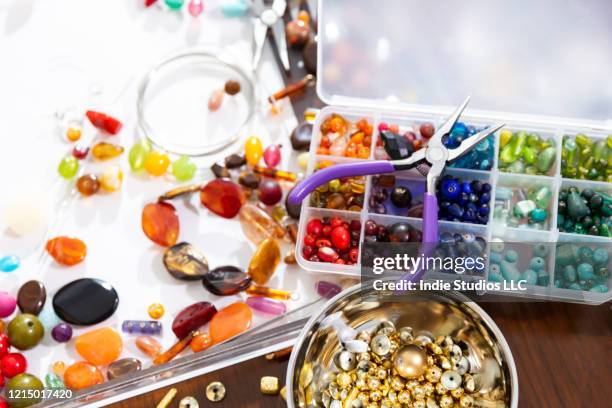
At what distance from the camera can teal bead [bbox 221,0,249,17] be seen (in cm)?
114

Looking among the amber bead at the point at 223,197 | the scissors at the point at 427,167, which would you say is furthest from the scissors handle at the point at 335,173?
the amber bead at the point at 223,197

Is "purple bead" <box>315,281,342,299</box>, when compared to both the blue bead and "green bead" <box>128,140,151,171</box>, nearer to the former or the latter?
the blue bead

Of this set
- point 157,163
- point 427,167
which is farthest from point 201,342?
point 427,167

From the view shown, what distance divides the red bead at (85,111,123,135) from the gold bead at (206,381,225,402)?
1.30ft

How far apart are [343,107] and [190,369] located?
1.27ft

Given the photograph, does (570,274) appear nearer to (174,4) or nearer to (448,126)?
(448,126)

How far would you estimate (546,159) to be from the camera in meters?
0.97

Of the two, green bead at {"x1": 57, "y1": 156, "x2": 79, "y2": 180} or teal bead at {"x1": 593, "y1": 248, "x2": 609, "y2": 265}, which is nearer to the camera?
teal bead at {"x1": 593, "y1": 248, "x2": 609, "y2": 265}

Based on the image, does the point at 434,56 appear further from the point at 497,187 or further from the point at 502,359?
the point at 502,359

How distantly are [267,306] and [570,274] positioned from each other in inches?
14.7

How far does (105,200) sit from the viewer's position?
106 cm

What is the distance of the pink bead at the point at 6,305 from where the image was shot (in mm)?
977

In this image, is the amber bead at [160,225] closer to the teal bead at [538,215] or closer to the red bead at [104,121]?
the red bead at [104,121]

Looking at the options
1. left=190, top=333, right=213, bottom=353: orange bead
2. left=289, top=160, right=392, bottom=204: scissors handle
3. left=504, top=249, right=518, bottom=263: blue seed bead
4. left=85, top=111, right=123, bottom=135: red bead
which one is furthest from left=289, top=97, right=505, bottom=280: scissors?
left=85, top=111, right=123, bottom=135: red bead
